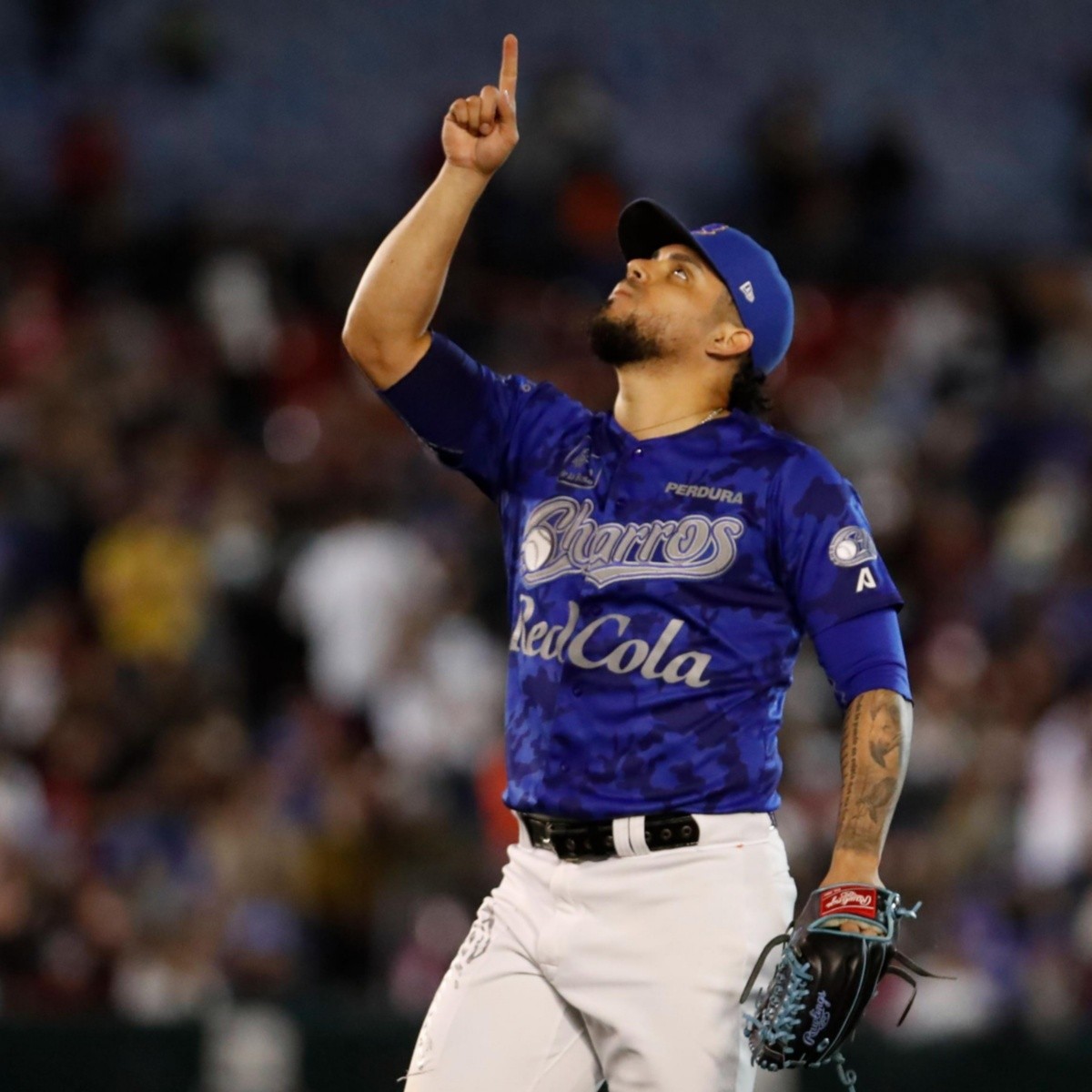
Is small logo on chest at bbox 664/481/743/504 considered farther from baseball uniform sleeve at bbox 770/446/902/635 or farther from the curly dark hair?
the curly dark hair

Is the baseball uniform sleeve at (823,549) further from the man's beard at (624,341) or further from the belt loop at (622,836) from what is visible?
the belt loop at (622,836)

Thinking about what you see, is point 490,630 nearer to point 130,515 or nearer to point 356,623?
point 356,623

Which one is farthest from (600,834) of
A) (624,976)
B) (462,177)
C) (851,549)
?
(462,177)

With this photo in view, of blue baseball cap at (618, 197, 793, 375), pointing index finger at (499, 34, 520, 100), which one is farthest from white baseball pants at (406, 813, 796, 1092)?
pointing index finger at (499, 34, 520, 100)

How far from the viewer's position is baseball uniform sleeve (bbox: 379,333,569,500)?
3.95 meters

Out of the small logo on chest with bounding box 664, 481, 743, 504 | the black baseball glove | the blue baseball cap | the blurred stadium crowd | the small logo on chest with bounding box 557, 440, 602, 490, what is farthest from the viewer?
the blurred stadium crowd

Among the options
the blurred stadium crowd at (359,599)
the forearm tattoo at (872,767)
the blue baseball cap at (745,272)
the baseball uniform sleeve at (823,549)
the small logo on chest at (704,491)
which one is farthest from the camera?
the blurred stadium crowd at (359,599)

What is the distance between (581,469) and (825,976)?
107 cm

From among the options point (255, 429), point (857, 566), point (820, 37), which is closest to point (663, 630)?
point (857, 566)

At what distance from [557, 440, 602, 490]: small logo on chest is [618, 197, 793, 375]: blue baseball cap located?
39 cm

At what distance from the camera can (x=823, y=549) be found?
3615 millimetres

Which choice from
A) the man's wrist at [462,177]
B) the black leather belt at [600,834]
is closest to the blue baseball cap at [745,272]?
the man's wrist at [462,177]

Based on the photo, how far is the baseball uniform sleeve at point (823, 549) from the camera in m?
3.59

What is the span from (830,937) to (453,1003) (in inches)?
28.1
